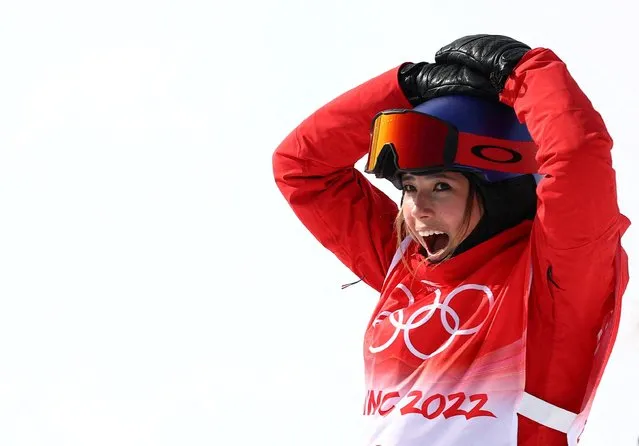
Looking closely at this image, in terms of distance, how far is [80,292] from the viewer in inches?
231

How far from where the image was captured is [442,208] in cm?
248

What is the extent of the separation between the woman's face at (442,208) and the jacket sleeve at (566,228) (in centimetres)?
19

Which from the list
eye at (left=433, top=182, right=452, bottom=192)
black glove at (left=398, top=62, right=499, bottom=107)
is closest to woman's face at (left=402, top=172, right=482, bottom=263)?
eye at (left=433, top=182, right=452, bottom=192)

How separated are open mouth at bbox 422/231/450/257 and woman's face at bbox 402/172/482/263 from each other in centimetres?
1

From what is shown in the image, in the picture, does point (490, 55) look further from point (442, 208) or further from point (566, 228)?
point (566, 228)

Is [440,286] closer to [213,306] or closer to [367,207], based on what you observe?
[367,207]

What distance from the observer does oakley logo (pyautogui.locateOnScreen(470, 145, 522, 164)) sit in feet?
7.98

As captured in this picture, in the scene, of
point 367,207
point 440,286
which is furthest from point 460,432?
point 367,207

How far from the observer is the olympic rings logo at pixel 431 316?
2439mm

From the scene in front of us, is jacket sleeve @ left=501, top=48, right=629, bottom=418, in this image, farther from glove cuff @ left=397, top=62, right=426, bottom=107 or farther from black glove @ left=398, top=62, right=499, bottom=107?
glove cuff @ left=397, top=62, right=426, bottom=107

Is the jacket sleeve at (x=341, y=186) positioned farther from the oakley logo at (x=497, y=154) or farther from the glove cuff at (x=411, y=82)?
the oakley logo at (x=497, y=154)

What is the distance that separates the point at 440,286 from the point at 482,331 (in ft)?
0.58

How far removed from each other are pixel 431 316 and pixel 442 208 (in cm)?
24

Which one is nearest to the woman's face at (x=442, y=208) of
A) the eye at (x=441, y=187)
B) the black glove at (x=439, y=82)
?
the eye at (x=441, y=187)
